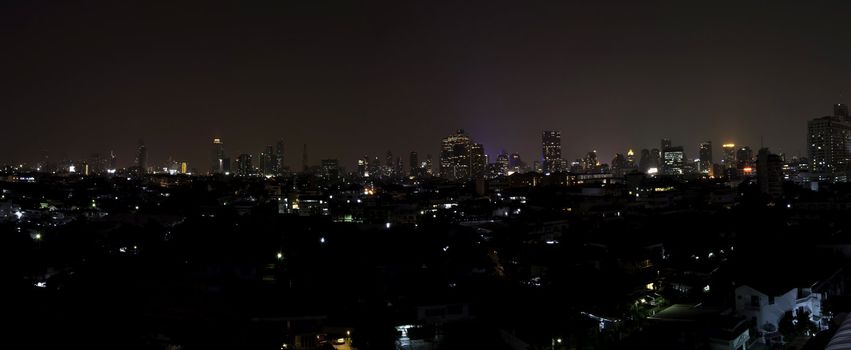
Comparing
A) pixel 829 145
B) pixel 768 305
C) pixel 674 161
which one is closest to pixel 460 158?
pixel 674 161

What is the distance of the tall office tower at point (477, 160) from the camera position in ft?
209

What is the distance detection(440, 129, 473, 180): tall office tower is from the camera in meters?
65.1

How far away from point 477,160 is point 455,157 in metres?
3.04

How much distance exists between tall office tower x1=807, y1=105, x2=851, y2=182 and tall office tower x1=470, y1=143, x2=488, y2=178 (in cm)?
2985

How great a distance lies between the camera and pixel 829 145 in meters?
38.9

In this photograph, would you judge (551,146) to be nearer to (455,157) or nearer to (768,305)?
(455,157)

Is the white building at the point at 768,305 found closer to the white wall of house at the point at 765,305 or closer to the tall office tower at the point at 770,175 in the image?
the white wall of house at the point at 765,305

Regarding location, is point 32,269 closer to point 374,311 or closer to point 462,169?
point 374,311

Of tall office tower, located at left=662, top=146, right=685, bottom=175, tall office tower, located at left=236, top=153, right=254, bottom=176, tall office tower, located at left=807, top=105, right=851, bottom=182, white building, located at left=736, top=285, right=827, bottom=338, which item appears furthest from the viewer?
tall office tower, located at left=236, top=153, right=254, bottom=176

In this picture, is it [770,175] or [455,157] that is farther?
[455,157]

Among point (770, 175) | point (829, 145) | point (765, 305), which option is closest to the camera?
point (765, 305)

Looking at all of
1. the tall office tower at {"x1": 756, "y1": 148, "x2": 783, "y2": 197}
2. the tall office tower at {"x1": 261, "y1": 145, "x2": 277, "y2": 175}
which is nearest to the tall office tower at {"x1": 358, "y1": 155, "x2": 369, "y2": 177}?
the tall office tower at {"x1": 261, "y1": 145, "x2": 277, "y2": 175}

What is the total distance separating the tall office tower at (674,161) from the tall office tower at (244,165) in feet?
137

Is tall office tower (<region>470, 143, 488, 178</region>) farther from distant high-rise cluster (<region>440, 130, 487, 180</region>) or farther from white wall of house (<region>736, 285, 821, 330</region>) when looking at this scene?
white wall of house (<region>736, 285, 821, 330</region>)
